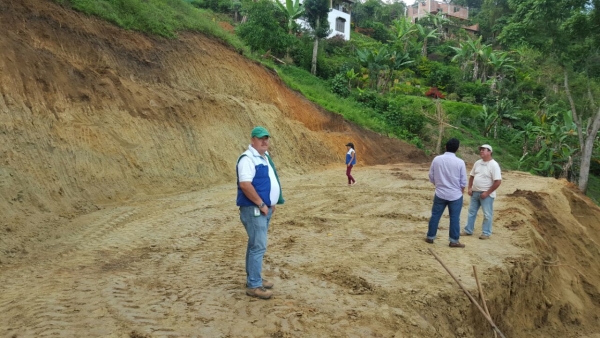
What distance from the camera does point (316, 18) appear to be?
3219 cm

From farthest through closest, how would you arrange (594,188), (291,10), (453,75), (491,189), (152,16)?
(453,75) → (291,10) → (594,188) → (152,16) → (491,189)

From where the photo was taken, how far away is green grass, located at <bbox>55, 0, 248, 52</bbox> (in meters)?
13.9

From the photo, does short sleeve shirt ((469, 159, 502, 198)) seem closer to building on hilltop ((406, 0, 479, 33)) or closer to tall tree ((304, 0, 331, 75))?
tall tree ((304, 0, 331, 75))

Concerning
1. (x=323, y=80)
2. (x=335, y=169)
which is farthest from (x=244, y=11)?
(x=335, y=169)

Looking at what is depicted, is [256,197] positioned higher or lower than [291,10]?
lower

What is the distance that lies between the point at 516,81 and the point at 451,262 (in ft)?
121

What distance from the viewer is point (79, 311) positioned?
425 cm

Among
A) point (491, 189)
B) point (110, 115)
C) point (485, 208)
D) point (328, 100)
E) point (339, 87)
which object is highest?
point (339, 87)

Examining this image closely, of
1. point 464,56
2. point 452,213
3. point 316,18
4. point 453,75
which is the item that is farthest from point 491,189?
point 464,56

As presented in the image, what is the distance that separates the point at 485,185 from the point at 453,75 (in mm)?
35045

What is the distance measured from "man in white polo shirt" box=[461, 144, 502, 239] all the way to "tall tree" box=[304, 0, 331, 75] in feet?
80.1

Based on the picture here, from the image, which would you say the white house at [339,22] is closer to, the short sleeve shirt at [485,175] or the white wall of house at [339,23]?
the white wall of house at [339,23]

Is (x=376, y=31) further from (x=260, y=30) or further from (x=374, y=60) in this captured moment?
(x=260, y=30)

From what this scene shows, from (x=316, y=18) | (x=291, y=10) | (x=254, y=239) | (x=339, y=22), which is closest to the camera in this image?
(x=254, y=239)
